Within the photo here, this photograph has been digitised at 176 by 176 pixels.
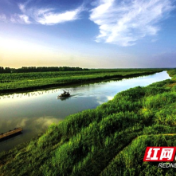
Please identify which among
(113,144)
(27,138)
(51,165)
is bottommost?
(27,138)

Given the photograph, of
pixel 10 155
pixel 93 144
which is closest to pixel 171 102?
pixel 93 144

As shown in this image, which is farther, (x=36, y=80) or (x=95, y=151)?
(x=36, y=80)

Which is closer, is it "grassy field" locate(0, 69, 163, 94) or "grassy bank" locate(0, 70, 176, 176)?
"grassy bank" locate(0, 70, 176, 176)

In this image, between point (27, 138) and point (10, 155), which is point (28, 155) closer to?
point (10, 155)

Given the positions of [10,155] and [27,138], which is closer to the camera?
[10,155]

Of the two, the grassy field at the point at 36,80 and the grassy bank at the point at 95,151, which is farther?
the grassy field at the point at 36,80

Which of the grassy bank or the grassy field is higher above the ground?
the grassy field

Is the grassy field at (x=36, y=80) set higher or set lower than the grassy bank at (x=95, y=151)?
higher

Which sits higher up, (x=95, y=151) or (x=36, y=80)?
(x=36, y=80)

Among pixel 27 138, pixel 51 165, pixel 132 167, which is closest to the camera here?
pixel 132 167

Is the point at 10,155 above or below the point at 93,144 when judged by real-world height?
below

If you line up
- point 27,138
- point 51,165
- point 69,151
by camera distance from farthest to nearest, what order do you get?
point 27,138
point 69,151
point 51,165
